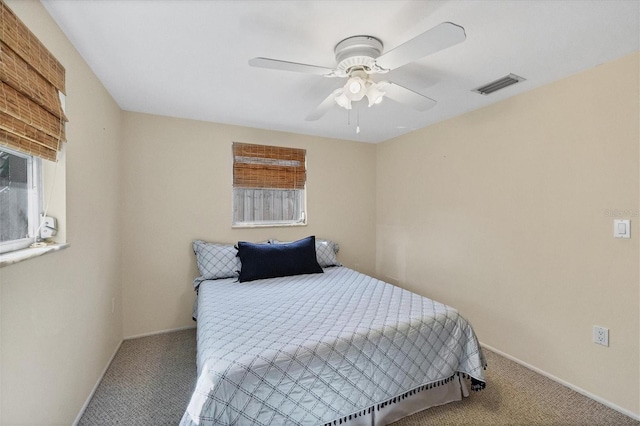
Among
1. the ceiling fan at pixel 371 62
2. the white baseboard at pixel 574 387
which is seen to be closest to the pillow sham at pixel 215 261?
the ceiling fan at pixel 371 62

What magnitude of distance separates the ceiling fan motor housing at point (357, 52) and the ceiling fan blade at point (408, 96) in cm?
20

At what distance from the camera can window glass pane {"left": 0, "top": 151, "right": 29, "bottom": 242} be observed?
119cm

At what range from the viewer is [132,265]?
9.04ft

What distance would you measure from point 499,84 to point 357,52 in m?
1.29

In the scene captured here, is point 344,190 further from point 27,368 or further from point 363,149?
point 27,368

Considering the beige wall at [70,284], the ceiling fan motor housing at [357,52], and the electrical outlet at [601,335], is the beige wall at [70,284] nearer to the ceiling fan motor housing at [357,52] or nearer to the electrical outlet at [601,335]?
the ceiling fan motor housing at [357,52]

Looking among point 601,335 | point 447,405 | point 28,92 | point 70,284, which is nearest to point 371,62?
point 28,92

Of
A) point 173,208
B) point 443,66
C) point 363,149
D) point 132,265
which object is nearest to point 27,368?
point 132,265

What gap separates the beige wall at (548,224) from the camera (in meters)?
1.77

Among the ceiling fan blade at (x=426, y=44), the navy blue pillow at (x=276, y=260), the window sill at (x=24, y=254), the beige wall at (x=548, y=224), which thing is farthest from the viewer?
the navy blue pillow at (x=276, y=260)

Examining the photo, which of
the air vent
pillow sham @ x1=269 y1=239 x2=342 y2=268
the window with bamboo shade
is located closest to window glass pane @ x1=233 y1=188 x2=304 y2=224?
pillow sham @ x1=269 y1=239 x2=342 y2=268

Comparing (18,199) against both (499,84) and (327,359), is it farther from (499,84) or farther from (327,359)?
(499,84)

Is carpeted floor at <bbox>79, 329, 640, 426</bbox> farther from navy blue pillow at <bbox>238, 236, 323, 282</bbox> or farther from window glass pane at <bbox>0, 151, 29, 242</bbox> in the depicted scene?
window glass pane at <bbox>0, 151, 29, 242</bbox>

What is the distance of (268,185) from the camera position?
3.40 m
